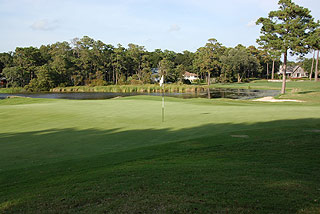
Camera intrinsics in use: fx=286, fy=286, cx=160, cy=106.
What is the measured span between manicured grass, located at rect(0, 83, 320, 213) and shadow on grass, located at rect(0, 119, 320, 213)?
0.8 inches

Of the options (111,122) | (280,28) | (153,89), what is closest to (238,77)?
(153,89)

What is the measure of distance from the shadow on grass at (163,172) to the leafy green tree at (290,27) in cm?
3270

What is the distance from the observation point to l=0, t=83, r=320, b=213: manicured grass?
14.6ft

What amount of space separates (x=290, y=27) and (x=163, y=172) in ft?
136

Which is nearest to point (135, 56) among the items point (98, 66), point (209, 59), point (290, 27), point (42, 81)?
point (98, 66)

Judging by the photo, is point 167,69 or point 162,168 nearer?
point 162,168

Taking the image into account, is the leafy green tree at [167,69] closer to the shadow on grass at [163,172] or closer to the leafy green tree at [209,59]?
the leafy green tree at [209,59]

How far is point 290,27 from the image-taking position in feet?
134

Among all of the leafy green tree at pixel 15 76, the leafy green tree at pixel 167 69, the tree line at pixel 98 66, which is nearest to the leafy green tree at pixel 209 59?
the tree line at pixel 98 66

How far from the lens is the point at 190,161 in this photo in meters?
7.65

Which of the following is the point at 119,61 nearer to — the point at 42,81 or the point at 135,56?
the point at 135,56

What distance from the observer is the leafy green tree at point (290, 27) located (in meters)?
40.7

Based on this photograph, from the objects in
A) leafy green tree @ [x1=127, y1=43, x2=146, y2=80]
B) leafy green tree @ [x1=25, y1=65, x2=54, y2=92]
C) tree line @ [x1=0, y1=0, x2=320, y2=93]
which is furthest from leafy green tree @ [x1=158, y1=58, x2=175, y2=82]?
leafy green tree @ [x1=25, y1=65, x2=54, y2=92]

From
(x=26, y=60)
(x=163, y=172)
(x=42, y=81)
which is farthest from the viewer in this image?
(x=26, y=60)
